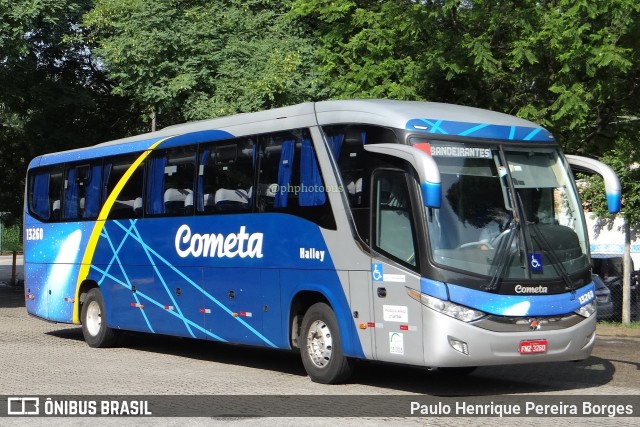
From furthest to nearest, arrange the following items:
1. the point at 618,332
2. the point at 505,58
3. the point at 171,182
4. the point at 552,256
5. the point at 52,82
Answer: the point at 52,82 → the point at 618,332 → the point at 505,58 → the point at 171,182 → the point at 552,256

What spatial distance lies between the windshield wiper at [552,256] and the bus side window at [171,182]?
230 inches

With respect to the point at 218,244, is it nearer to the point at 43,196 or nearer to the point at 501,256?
the point at 501,256

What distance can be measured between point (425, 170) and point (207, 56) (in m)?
13.3

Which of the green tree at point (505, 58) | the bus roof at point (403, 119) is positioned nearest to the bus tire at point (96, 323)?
the bus roof at point (403, 119)

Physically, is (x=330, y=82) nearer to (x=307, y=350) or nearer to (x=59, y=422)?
(x=307, y=350)

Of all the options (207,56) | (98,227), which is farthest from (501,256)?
(207,56)

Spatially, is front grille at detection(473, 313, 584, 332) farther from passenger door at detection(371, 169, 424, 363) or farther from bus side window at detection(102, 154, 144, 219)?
bus side window at detection(102, 154, 144, 219)

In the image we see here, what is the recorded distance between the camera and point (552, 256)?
1220 cm

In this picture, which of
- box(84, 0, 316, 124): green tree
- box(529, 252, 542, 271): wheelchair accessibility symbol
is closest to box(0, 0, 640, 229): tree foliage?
box(84, 0, 316, 124): green tree

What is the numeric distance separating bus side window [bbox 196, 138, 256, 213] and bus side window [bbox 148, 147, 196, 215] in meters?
0.32

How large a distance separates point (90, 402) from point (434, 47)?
10.8 meters

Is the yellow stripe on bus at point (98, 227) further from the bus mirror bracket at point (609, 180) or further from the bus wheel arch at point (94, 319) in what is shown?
the bus mirror bracket at point (609, 180)

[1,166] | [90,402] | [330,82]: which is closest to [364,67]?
[330,82]

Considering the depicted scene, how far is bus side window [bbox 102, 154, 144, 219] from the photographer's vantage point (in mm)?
17516
